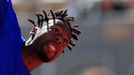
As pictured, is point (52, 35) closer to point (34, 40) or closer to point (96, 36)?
point (34, 40)

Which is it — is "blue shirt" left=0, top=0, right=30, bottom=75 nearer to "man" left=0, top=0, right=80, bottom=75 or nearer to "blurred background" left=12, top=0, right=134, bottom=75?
"man" left=0, top=0, right=80, bottom=75

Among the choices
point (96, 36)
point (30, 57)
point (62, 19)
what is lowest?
point (96, 36)

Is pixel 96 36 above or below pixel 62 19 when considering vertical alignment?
below

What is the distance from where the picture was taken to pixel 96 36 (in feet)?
19.5

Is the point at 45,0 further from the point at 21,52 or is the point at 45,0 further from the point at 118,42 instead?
the point at 21,52

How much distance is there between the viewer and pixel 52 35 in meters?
2.01

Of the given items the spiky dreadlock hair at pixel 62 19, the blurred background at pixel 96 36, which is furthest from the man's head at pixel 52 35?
the blurred background at pixel 96 36

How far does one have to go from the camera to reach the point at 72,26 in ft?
6.68

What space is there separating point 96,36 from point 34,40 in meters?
3.93

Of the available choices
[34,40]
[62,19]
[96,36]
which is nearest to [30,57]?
[34,40]

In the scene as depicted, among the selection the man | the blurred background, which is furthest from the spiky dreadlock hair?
the blurred background

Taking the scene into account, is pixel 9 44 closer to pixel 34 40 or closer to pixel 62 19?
pixel 34 40

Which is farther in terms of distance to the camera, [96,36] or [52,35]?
[96,36]

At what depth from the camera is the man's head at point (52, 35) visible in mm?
2006
